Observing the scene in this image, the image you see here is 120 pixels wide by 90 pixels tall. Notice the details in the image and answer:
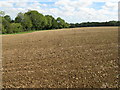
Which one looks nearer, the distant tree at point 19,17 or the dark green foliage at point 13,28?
the dark green foliage at point 13,28

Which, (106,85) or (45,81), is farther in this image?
(45,81)

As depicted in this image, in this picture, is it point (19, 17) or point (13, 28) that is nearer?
point (13, 28)

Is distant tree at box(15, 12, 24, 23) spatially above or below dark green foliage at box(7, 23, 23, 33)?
above

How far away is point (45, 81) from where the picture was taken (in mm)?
5996

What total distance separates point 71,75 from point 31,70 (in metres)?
2.56

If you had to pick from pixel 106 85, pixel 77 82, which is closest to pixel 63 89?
pixel 77 82

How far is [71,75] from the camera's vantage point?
6449 millimetres

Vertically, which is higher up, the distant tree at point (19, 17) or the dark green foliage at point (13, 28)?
the distant tree at point (19, 17)

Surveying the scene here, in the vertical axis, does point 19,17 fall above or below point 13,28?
above

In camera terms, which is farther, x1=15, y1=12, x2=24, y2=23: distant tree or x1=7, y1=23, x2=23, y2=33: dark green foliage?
x1=15, y1=12, x2=24, y2=23: distant tree

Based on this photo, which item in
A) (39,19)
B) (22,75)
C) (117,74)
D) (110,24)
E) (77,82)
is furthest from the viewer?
(110,24)

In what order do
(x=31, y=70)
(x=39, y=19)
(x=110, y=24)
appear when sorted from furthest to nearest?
1. (x=110, y=24)
2. (x=39, y=19)
3. (x=31, y=70)

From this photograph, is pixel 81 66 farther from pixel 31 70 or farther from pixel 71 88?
pixel 31 70

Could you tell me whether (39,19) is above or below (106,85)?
above
